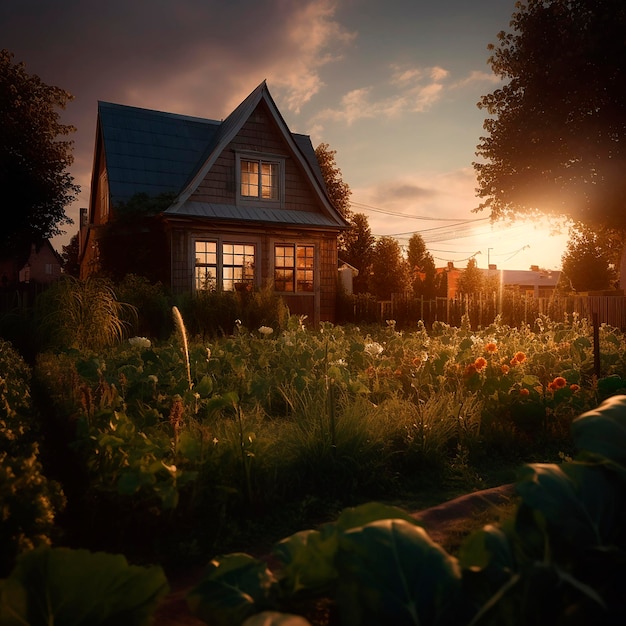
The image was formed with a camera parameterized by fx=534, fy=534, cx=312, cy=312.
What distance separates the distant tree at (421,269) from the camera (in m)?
37.3

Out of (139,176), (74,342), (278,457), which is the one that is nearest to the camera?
(278,457)

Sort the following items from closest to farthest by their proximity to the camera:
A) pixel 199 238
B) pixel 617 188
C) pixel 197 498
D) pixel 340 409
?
pixel 197 498, pixel 340 409, pixel 199 238, pixel 617 188

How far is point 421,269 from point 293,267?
3017 cm

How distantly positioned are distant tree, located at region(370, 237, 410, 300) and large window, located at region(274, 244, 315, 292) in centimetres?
2212

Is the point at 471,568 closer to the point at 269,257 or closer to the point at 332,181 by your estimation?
the point at 269,257

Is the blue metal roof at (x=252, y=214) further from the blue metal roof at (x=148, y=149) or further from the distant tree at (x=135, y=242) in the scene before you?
the blue metal roof at (x=148, y=149)

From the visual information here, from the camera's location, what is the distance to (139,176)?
1581 centimetres

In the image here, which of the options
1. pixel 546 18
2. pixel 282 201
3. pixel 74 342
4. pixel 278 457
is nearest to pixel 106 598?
pixel 278 457

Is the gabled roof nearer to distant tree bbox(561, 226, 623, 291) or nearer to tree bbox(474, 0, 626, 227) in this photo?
tree bbox(474, 0, 626, 227)

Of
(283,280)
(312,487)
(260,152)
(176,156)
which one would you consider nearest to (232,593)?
(312,487)

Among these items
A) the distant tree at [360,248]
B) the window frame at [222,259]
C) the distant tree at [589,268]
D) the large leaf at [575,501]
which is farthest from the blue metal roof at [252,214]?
the distant tree at [589,268]

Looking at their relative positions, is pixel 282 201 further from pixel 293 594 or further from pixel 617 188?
pixel 293 594

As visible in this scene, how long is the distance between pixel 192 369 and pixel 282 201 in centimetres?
1141

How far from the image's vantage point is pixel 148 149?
16.3m
